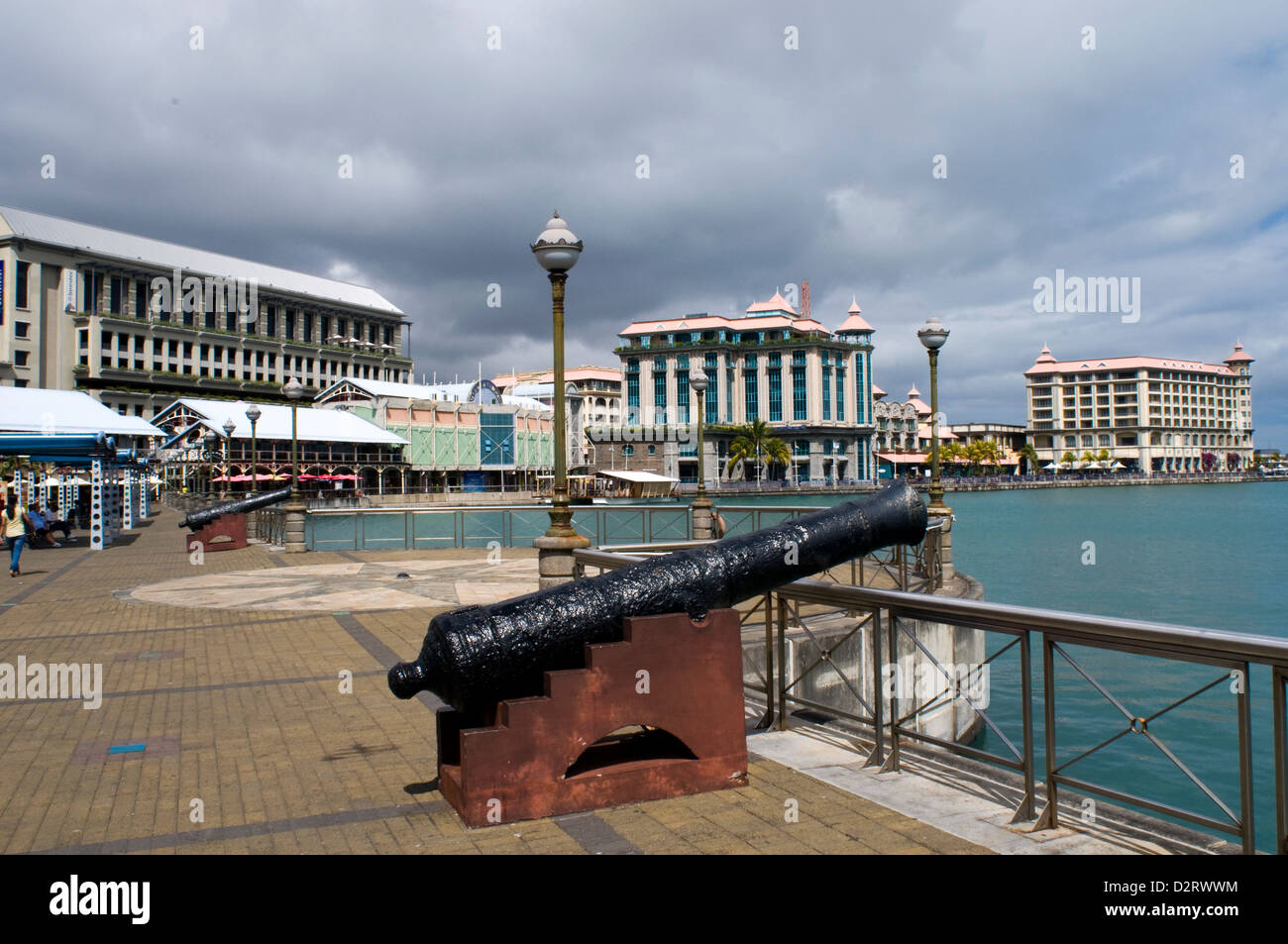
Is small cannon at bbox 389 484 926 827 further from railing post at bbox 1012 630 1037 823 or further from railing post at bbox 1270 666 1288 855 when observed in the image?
railing post at bbox 1270 666 1288 855

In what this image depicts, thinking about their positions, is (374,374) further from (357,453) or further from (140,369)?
(357,453)

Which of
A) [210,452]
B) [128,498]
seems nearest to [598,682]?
[128,498]

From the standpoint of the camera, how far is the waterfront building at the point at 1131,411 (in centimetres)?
15600

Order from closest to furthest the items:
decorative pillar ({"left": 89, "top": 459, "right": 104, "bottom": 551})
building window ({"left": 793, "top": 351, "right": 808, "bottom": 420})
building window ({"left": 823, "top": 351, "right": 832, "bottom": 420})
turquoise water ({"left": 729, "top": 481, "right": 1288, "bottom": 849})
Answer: turquoise water ({"left": 729, "top": 481, "right": 1288, "bottom": 849}) → decorative pillar ({"left": 89, "top": 459, "right": 104, "bottom": 551}) → building window ({"left": 793, "top": 351, "right": 808, "bottom": 420}) → building window ({"left": 823, "top": 351, "right": 832, "bottom": 420})

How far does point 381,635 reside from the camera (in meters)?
10.4

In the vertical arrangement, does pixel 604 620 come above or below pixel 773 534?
below

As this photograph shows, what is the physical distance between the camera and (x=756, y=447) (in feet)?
344

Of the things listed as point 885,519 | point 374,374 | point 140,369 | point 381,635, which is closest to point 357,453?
point 140,369

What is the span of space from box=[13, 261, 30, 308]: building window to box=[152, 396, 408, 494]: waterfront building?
23.5 meters

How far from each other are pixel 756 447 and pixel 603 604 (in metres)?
101

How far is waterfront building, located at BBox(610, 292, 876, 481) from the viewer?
348 feet

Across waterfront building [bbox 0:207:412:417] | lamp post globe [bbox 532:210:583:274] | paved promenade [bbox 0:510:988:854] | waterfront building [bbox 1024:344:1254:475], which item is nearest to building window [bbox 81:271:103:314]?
waterfront building [bbox 0:207:412:417]

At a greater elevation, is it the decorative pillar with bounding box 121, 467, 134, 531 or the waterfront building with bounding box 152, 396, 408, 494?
the waterfront building with bounding box 152, 396, 408, 494
